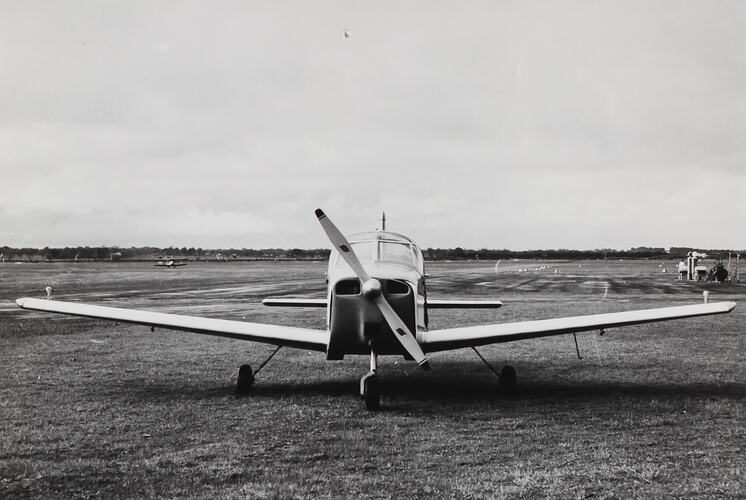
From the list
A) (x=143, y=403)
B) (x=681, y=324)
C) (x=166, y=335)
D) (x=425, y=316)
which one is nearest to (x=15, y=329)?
(x=166, y=335)

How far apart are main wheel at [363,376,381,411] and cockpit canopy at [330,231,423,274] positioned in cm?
156

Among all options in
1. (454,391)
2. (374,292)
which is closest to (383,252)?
(374,292)

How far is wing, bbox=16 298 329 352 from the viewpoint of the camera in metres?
8.34

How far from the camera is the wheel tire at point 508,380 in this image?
8.37 m

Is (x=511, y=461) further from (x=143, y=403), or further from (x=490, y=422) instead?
(x=143, y=403)

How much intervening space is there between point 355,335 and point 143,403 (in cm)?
283

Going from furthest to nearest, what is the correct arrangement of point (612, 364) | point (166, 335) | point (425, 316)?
point (166, 335) → point (612, 364) → point (425, 316)

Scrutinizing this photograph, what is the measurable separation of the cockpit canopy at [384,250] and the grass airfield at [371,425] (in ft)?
6.02

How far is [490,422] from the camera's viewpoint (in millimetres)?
6789

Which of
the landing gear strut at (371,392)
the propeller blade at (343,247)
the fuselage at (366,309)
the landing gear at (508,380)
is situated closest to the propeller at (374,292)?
the propeller blade at (343,247)

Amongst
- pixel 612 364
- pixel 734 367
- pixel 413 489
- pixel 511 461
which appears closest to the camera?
pixel 413 489

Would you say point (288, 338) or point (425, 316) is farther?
point (425, 316)

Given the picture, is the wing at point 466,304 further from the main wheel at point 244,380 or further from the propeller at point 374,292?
the main wheel at point 244,380

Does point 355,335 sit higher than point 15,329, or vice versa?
point 355,335
